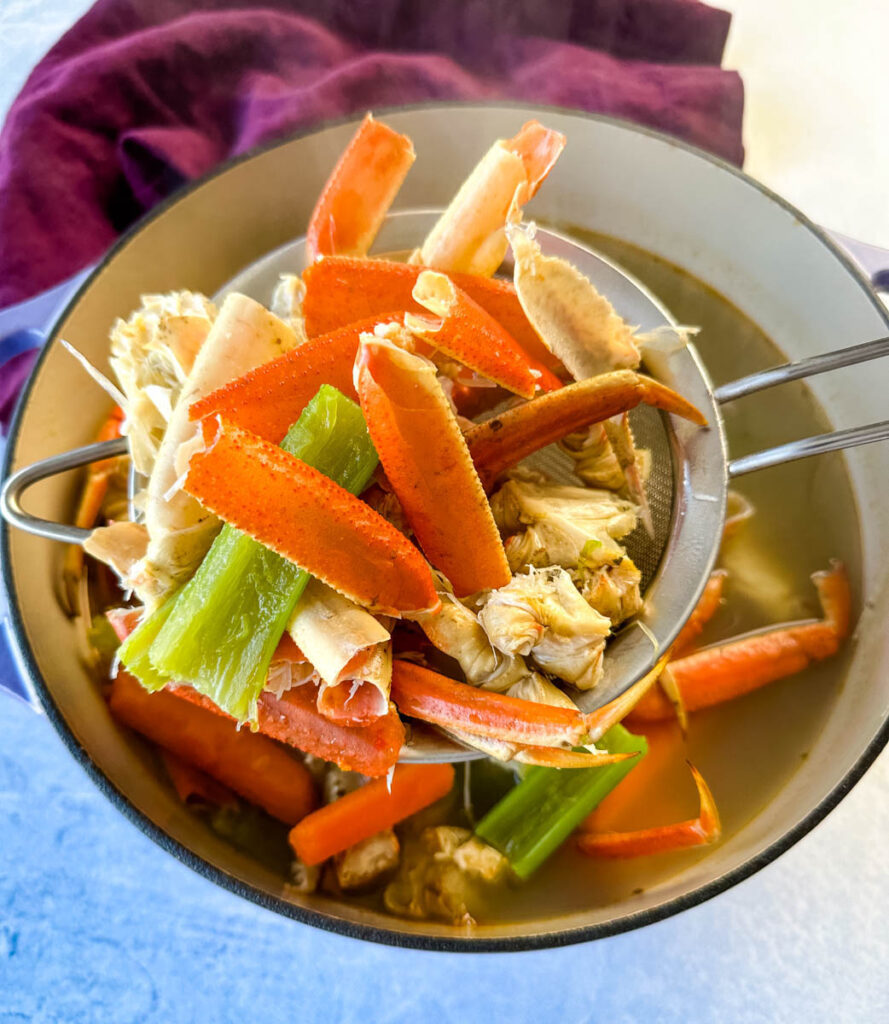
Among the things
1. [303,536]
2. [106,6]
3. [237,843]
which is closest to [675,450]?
[303,536]

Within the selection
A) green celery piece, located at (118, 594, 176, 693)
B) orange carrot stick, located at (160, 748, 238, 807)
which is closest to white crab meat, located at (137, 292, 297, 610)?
green celery piece, located at (118, 594, 176, 693)

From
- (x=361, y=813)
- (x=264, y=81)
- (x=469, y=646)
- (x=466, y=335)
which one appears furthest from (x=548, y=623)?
(x=264, y=81)

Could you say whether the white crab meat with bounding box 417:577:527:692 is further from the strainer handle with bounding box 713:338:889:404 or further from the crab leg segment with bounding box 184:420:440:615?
the strainer handle with bounding box 713:338:889:404

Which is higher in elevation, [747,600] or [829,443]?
[829,443]

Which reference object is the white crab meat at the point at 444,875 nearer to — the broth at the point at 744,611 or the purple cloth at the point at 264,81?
the broth at the point at 744,611

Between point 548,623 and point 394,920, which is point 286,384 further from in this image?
point 394,920

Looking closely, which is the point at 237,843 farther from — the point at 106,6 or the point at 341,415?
the point at 106,6
